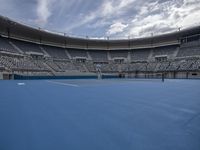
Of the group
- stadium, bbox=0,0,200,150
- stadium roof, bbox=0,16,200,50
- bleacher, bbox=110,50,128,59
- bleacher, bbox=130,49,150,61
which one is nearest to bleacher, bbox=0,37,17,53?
stadium, bbox=0,0,200,150

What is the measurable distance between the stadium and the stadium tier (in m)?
0.23

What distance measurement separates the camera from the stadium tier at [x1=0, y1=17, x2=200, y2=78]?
34.0 meters

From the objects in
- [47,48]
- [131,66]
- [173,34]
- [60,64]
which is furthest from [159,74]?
[47,48]

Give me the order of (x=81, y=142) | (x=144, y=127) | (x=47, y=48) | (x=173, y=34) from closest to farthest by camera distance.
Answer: (x=81, y=142) < (x=144, y=127) < (x=173, y=34) < (x=47, y=48)

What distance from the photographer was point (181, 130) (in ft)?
9.91

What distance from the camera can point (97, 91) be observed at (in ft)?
33.7

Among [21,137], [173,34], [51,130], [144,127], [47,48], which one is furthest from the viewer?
[47,48]

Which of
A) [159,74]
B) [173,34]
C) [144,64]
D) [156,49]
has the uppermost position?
[173,34]

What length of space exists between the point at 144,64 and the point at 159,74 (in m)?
5.87

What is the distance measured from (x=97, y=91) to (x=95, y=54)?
43265 millimetres

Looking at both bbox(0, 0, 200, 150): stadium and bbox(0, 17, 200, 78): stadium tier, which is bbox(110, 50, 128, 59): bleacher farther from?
bbox(0, 0, 200, 150): stadium

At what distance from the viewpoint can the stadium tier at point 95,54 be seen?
34000 mm

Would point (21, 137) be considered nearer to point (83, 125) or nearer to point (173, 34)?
point (83, 125)

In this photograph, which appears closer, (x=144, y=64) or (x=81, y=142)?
(x=81, y=142)
